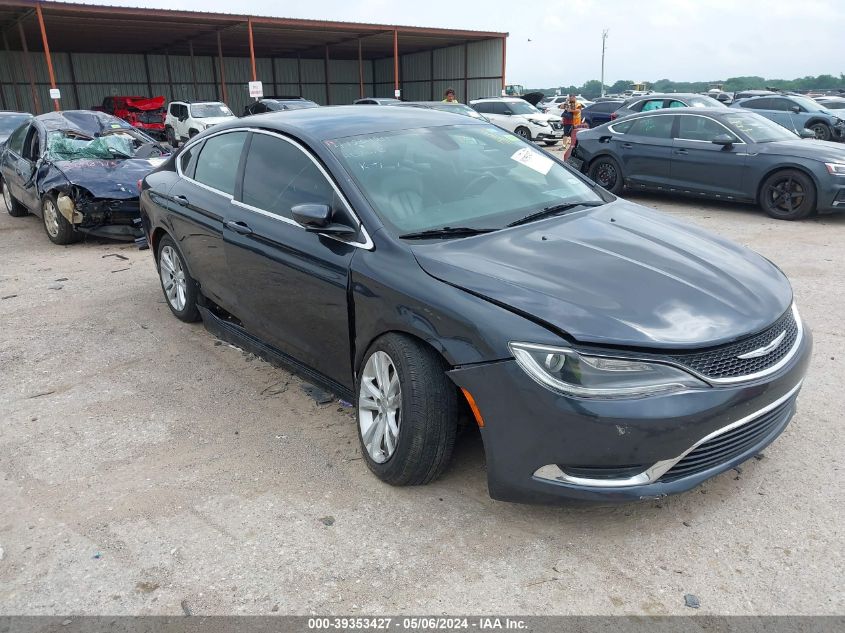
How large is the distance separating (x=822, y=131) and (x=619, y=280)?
673 inches

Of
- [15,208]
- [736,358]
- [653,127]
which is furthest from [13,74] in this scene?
[736,358]

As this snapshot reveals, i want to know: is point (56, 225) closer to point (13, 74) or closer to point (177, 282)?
point (177, 282)

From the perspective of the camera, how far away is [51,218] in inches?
332

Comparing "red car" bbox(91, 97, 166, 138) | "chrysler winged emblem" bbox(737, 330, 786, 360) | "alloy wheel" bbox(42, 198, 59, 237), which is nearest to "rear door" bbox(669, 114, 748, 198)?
"chrysler winged emblem" bbox(737, 330, 786, 360)

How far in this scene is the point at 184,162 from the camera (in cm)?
509

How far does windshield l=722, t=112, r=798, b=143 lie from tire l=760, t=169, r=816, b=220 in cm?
62

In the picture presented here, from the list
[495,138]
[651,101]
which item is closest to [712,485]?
[495,138]

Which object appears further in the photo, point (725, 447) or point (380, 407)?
point (380, 407)

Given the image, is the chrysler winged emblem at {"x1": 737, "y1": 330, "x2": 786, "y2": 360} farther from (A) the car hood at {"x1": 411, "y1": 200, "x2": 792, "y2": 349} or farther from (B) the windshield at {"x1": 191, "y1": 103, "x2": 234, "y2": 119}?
(B) the windshield at {"x1": 191, "y1": 103, "x2": 234, "y2": 119}

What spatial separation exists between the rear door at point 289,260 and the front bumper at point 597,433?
95 centimetres

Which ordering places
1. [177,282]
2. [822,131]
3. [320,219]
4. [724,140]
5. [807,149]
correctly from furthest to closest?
1. [822,131]
2. [724,140]
3. [807,149]
4. [177,282]
5. [320,219]

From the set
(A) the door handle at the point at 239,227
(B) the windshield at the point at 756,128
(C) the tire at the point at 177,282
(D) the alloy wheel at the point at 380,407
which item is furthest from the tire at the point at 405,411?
(B) the windshield at the point at 756,128

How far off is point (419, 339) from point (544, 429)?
27.8 inches

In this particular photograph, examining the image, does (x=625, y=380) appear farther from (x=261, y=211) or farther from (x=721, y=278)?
(x=261, y=211)
